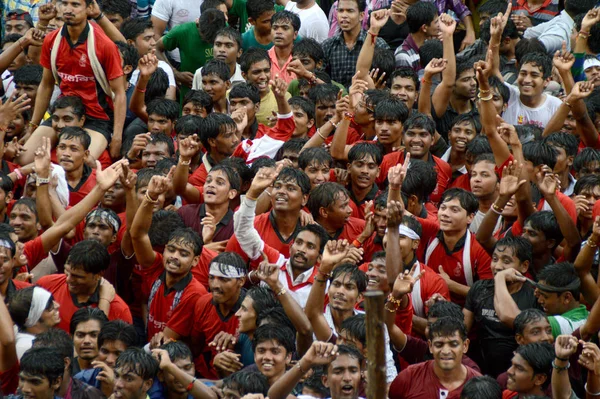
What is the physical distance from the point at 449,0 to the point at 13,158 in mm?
4872

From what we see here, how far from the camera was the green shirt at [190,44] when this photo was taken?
12.7 metres

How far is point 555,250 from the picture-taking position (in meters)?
9.56

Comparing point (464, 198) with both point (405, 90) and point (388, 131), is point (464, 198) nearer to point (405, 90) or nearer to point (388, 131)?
point (388, 131)

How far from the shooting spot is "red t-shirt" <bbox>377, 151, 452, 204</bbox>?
1036cm

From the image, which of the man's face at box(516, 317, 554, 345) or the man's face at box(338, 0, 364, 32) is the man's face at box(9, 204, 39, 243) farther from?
the man's face at box(338, 0, 364, 32)

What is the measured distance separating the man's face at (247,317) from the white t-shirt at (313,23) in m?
4.91

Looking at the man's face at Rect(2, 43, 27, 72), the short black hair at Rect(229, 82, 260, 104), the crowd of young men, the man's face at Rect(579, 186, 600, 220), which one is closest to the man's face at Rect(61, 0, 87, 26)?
the crowd of young men

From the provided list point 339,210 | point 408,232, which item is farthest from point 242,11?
point 408,232

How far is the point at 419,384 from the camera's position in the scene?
8125 millimetres

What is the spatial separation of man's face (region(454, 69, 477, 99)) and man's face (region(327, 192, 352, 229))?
231cm

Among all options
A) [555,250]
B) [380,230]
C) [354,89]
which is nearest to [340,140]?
[354,89]

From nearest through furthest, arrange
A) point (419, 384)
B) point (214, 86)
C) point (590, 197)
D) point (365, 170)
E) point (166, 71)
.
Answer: point (419, 384) → point (590, 197) → point (365, 170) → point (214, 86) → point (166, 71)

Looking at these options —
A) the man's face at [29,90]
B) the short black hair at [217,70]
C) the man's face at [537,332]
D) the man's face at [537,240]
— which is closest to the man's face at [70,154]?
the man's face at [29,90]

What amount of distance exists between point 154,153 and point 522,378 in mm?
3952
